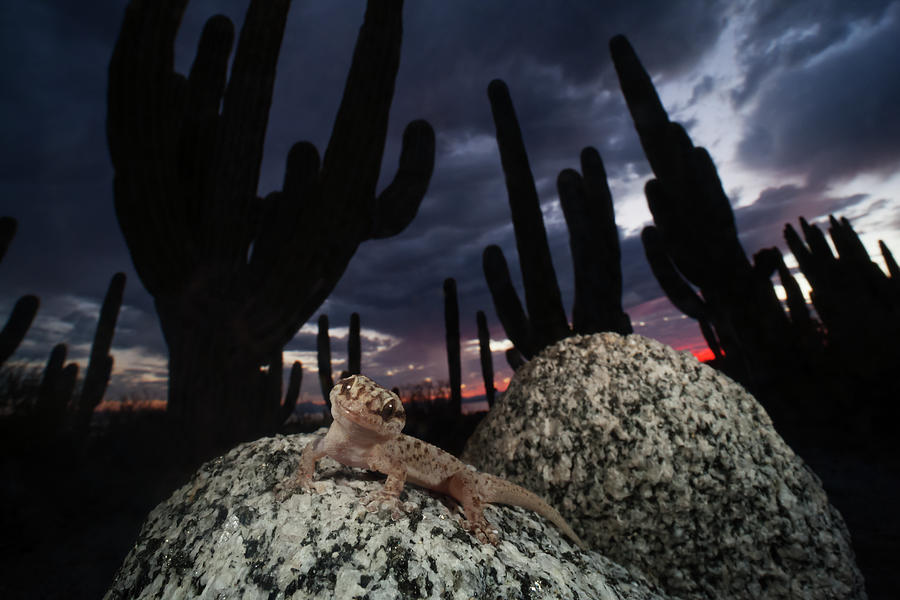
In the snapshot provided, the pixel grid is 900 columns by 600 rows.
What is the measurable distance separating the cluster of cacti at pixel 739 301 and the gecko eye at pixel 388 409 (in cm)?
958

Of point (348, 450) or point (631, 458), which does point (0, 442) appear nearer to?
point (348, 450)

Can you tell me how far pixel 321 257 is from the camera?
257 inches

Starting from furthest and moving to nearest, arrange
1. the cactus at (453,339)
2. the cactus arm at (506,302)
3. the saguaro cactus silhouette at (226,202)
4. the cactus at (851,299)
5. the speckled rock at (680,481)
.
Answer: the cactus at (453,339), the cactus at (851,299), the cactus arm at (506,302), the saguaro cactus silhouette at (226,202), the speckled rock at (680,481)

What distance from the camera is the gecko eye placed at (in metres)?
1.90

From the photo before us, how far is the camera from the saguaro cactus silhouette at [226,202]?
5.89 m

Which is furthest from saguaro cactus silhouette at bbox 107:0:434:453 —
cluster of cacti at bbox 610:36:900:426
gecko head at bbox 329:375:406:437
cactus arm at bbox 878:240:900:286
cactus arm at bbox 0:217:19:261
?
cactus arm at bbox 878:240:900:286

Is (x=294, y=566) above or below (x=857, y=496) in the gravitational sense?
above

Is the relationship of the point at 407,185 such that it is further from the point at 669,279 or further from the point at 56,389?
the point at 56,389

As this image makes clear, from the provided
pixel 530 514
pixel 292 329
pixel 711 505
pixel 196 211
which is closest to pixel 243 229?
pixel 196 211

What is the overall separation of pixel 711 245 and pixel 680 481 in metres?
8.52

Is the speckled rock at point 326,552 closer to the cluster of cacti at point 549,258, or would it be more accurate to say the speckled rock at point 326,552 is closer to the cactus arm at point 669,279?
the cluster of cacti at point 549,258

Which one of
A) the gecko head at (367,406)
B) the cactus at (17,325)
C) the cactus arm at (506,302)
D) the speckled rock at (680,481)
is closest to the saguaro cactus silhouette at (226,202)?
the cactus arm at (506,302)

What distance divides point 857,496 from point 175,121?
11.8 m

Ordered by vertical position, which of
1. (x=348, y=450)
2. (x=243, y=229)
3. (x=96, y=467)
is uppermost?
(x=243, y=229)
